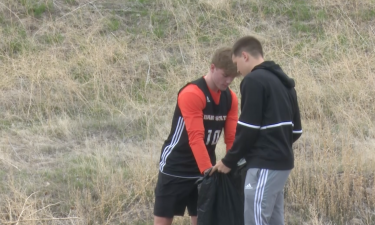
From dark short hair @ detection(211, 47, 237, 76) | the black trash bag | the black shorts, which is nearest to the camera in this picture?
dark short hair @ detection(211, 47, 237, 76)

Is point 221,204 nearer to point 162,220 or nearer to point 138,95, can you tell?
point 162,220

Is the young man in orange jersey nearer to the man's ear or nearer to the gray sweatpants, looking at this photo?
the man's ear

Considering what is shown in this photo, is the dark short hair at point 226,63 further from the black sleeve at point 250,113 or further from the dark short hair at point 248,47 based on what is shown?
the black sleeve at point 250,113

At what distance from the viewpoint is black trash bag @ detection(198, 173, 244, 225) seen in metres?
4.25

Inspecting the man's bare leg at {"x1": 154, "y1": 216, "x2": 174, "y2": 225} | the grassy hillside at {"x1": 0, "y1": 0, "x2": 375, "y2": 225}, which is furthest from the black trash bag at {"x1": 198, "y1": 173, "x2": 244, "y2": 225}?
the grassy hillside at {"x1": 0, "y1": 0, "x2": 375, "y2": 225}

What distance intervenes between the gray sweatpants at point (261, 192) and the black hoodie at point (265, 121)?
0.16 feet

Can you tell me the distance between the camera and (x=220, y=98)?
431 centimetres

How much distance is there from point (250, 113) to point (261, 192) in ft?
1.70

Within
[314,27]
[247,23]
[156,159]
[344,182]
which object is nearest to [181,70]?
[247,23]

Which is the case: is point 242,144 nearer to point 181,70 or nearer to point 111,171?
point 111,171

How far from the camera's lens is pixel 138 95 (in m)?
8.88

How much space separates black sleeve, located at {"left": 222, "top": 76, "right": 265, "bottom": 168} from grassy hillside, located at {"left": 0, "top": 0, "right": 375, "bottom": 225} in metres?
1.87

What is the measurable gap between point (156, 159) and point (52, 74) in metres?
3.32

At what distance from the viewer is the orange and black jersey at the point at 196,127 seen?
13.5ft
